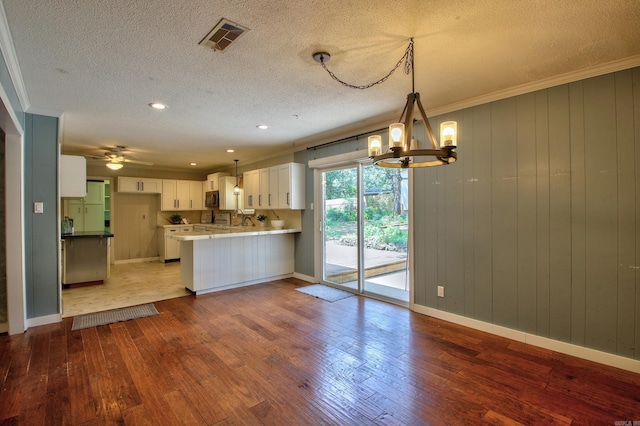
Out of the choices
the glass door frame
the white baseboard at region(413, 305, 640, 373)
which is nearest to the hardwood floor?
the white baseboard at region(413, 305, 640, 373)

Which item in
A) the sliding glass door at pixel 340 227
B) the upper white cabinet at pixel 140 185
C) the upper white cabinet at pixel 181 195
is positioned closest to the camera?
the sliding glass door at pixel 340 227

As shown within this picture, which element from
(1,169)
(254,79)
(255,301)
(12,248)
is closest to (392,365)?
(255,301)

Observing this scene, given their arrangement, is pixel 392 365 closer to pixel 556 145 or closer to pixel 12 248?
pixel 556 145

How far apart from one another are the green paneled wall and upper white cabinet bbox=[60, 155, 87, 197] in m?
4.70

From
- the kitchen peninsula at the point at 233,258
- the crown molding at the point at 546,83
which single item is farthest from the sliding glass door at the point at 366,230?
the crown molding at the point at 546,83

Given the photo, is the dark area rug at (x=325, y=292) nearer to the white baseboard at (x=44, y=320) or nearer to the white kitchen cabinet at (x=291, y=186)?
the white kitchen cabinet at (x=291, y=186)

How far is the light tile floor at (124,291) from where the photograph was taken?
165 inches

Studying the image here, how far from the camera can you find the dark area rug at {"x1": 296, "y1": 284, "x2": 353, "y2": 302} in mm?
4531

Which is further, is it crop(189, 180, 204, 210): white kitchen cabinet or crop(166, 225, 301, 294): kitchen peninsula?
crop(189, 180, 204, 210): white kitchen cabinet

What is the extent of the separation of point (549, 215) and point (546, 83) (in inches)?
46.9

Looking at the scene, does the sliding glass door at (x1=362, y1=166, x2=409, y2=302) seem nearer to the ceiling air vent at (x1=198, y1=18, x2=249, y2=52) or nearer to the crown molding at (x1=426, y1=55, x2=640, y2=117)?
the crown molding at (x1=426, y1=55, x2=640, y2=117)

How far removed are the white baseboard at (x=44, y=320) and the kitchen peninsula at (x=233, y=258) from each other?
1554mm

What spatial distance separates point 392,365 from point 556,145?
2424 mm

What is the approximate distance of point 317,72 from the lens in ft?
8.62
